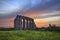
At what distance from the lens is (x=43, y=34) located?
33.8 feet

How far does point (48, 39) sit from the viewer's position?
981 cm

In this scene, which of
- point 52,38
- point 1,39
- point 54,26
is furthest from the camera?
point 54,26

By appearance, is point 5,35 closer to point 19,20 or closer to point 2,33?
point 2,33

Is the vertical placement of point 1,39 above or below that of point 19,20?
below

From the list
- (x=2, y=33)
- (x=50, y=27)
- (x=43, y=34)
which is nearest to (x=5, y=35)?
(x=2, y=33)

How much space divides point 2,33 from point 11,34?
51cm

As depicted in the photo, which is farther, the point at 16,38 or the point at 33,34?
the point at 33,34

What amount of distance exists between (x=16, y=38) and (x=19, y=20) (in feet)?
12.1

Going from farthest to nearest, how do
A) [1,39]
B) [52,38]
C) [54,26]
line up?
1. [54,26]
2. [52,38]
3. [1,39]

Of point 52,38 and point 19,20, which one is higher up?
point 19,20

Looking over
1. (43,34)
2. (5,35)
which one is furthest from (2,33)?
(43,34)

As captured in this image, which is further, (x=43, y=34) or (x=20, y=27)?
(x=20, y=27)

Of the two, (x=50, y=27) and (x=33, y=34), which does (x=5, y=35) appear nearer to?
(x=33, y=34)

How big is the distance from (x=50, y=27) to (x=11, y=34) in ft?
12.1
